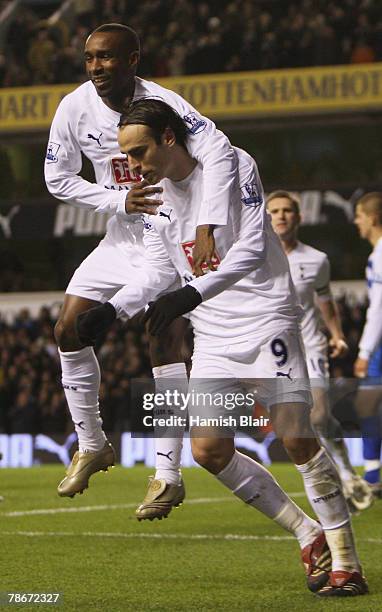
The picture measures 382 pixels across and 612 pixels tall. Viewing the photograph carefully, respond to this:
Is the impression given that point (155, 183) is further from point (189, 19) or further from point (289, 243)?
point (189, 19)

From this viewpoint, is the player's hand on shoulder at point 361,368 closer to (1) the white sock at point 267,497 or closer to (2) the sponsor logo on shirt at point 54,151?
(1) the white sock at point 267,497

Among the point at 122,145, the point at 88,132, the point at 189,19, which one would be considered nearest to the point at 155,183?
the point at 122,145

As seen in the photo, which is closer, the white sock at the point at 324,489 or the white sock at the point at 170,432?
the white sock at the point at 324,489

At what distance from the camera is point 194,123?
5.34m

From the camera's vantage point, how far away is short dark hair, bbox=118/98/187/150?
5.11 metres

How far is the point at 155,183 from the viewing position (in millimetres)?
5219

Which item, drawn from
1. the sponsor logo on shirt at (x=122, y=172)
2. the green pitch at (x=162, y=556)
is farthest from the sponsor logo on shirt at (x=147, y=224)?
the green pitch at (x=162, y=556)

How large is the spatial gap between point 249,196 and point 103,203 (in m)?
0.76

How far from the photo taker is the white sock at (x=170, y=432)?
5.75 m

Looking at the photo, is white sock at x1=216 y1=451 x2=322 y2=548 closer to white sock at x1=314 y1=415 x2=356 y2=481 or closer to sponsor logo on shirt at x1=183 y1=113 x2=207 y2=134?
sponsor logo on shirt at x1=183 y1=113 x2=207 y2=134

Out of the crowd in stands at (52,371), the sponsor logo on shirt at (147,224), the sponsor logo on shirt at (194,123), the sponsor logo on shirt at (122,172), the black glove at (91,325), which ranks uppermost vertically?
the sponsor logo on shirt at (194,123)

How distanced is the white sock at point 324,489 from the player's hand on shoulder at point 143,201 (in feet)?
4.36

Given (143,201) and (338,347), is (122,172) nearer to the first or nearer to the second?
(143,201)

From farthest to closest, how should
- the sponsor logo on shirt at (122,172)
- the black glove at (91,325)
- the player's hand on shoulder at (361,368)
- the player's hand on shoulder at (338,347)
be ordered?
the player's hand on shoulder at (338,347) → the player's hand on shoulder at (361,368) → the sponsor logo on shirt at (122,172) → the black glove at (91,325)
